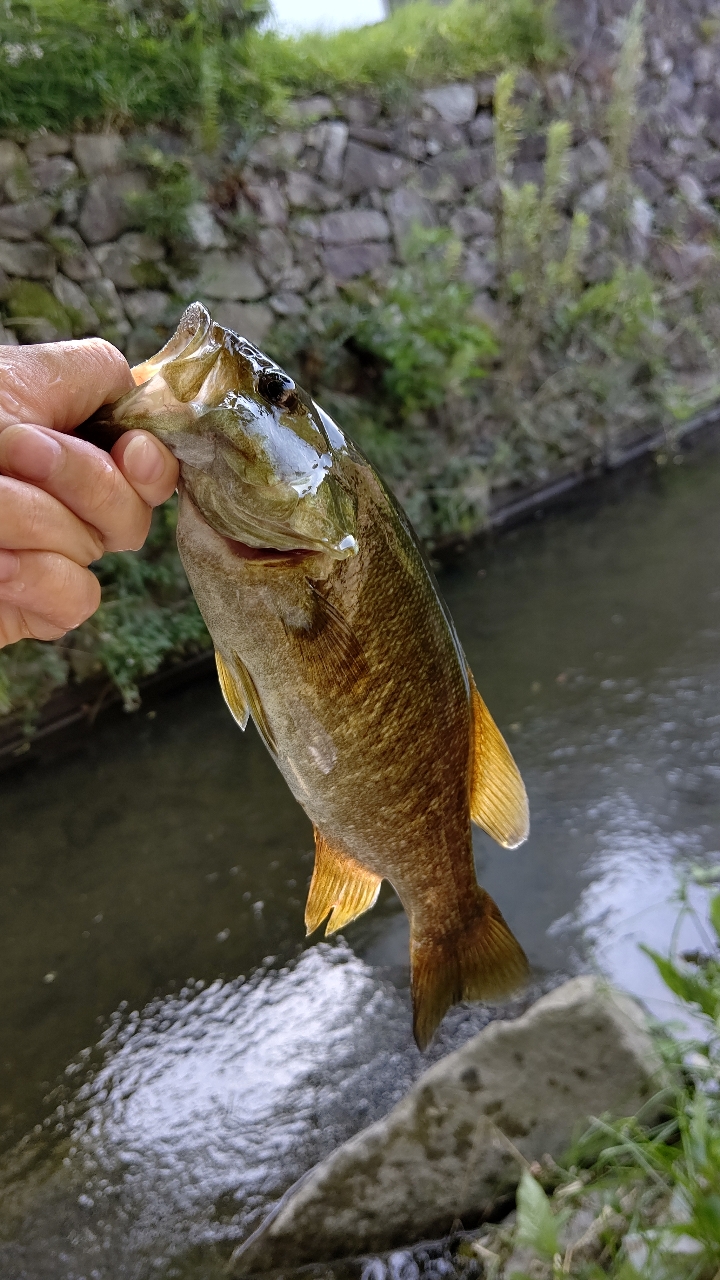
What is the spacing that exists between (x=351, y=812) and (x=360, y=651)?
31 cm

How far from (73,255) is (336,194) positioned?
3.00 meters

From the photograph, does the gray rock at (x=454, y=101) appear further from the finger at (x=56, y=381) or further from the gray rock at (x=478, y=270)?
the finger at (x=56, y=381)

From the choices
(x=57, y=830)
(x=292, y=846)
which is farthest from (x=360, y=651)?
(x=57, y=830)

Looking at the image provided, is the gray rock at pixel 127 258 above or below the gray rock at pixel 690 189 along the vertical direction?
above

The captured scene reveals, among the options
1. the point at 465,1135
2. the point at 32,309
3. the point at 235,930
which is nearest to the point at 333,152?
the point at 32,309

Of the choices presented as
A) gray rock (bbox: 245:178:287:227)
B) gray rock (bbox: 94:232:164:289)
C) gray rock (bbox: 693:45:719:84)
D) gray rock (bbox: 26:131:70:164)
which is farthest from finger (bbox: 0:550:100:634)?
gray rock (bbox: 693:45:719:84)


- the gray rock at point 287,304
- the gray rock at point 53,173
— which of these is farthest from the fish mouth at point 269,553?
the gray rock at point 287,304

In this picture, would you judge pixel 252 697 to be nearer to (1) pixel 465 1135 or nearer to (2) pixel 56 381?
(2) pixel 56 381

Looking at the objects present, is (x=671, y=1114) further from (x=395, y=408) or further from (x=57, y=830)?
(x=395, y=408)

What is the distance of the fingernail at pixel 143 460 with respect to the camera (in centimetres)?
110

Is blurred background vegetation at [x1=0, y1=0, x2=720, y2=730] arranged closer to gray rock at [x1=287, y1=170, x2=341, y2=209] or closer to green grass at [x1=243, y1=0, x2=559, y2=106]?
green grass at [x1=243, y1=0, x2=559, y2=106]

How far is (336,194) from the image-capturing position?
757 centimetres

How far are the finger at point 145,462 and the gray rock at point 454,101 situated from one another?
905cm

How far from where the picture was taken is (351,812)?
142 cm
